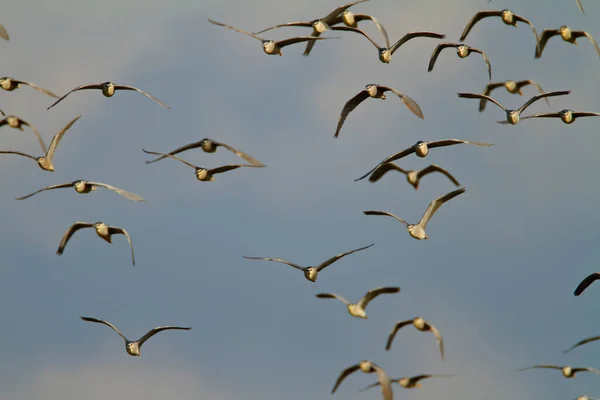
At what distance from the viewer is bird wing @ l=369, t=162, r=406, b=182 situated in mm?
59062

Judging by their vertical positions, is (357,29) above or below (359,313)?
above

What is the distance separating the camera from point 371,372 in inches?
1971

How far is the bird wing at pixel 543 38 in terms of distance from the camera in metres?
64.0

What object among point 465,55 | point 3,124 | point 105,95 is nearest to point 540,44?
point 465,55

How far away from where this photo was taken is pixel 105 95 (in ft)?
190

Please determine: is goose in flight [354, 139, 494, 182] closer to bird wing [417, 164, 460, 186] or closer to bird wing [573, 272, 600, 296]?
bird wing [417, 164, 460, 186]

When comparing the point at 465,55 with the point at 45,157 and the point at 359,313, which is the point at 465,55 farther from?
the point at 45,157

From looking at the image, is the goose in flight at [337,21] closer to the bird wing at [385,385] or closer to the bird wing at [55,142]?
the bird wing at [55,142]

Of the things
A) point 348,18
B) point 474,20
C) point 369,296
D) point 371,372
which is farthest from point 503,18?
point 371,372

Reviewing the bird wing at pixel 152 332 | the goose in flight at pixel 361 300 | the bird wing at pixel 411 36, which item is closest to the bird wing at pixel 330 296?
the goose in flight at pixel 361 300

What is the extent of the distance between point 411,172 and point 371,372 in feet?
38.1

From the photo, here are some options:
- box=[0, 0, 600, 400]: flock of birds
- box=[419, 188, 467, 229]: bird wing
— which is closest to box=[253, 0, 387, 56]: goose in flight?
box=[0, 0, 600, 400]: flock of birds

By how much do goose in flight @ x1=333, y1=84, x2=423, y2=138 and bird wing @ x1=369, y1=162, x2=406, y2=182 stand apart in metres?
2.89

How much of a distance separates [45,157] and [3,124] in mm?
2417
